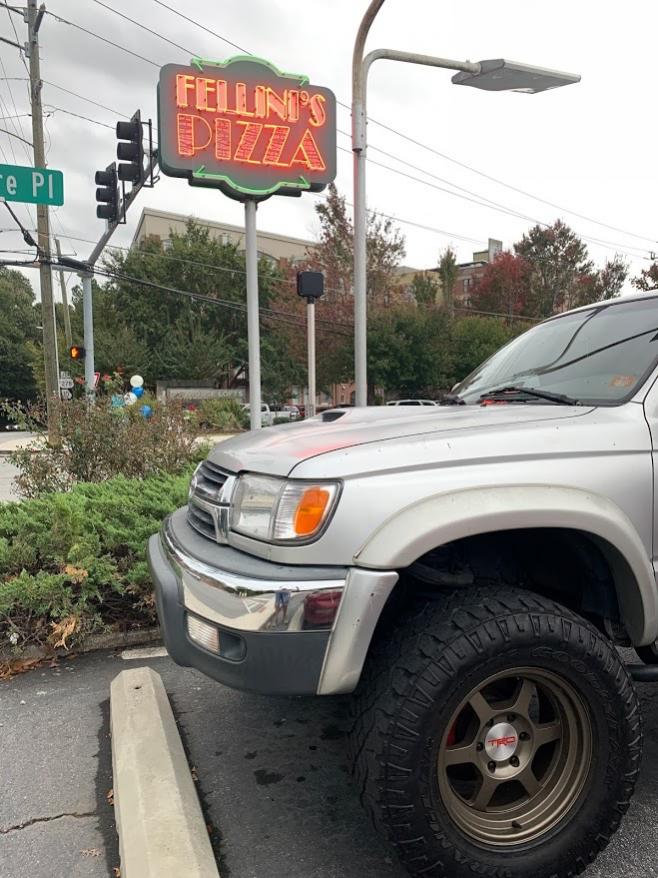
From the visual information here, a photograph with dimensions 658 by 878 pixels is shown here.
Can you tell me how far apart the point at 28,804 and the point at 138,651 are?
140cm

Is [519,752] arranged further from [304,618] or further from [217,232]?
[217,232]

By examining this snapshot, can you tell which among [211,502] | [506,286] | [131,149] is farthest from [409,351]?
[211,502]

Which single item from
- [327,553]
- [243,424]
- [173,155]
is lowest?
[243,424]

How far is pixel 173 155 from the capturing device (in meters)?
8.49

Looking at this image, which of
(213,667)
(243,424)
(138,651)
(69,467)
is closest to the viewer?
(213,667)

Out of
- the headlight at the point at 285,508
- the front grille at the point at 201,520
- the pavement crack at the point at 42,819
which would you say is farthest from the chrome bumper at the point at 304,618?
the pavement crack at the point at 42,819

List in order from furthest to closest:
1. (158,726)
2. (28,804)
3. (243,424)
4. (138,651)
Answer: (243,424) → (138,651) → (158,726) → (28,804)

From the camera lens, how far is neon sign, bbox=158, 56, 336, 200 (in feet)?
28.1

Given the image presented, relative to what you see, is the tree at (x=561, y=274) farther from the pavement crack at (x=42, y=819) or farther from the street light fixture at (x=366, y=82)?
the pavement crack at (x=42, y=819)

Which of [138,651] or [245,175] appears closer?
[138,651]

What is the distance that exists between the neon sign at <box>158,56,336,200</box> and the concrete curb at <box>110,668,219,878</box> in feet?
24.3

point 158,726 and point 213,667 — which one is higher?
point 213,667

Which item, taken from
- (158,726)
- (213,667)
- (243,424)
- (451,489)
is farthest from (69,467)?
(243,424)

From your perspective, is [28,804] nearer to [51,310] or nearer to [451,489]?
[451,489]
